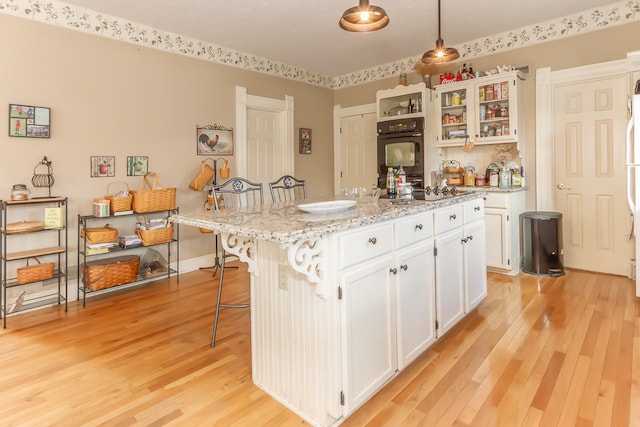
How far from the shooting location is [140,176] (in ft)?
12.7

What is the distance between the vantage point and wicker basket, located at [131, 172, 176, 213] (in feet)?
11.6

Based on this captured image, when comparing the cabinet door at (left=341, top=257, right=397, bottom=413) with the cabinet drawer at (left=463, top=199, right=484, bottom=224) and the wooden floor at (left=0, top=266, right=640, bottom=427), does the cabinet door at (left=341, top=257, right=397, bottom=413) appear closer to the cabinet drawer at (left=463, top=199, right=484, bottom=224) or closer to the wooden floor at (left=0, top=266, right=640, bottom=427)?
the wooden floor at (left=0, top=266, right=640, bottom=427)

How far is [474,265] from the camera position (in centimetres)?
279

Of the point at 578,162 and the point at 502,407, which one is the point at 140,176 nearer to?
the point at 502,407

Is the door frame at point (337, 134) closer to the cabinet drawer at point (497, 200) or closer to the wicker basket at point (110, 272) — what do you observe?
the cabinet drawer at point (497, 200)

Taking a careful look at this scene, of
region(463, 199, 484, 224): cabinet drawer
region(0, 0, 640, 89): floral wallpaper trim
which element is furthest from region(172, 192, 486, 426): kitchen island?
region(0, 0, 640, 89): floral wallpaper trim

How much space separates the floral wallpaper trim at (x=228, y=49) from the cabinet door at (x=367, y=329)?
3.47m

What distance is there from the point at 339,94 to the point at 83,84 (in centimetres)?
358

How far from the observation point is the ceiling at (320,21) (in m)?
3.42

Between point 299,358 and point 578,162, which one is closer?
point 299,358

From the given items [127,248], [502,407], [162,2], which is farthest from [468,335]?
[162,2]

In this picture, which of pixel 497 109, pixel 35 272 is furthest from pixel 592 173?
pixel 35 272

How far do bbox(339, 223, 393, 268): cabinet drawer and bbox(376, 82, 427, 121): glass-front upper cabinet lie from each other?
10.4 feet

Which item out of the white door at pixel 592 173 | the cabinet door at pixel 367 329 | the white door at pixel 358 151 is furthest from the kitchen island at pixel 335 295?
the white door at pixel 358 151
